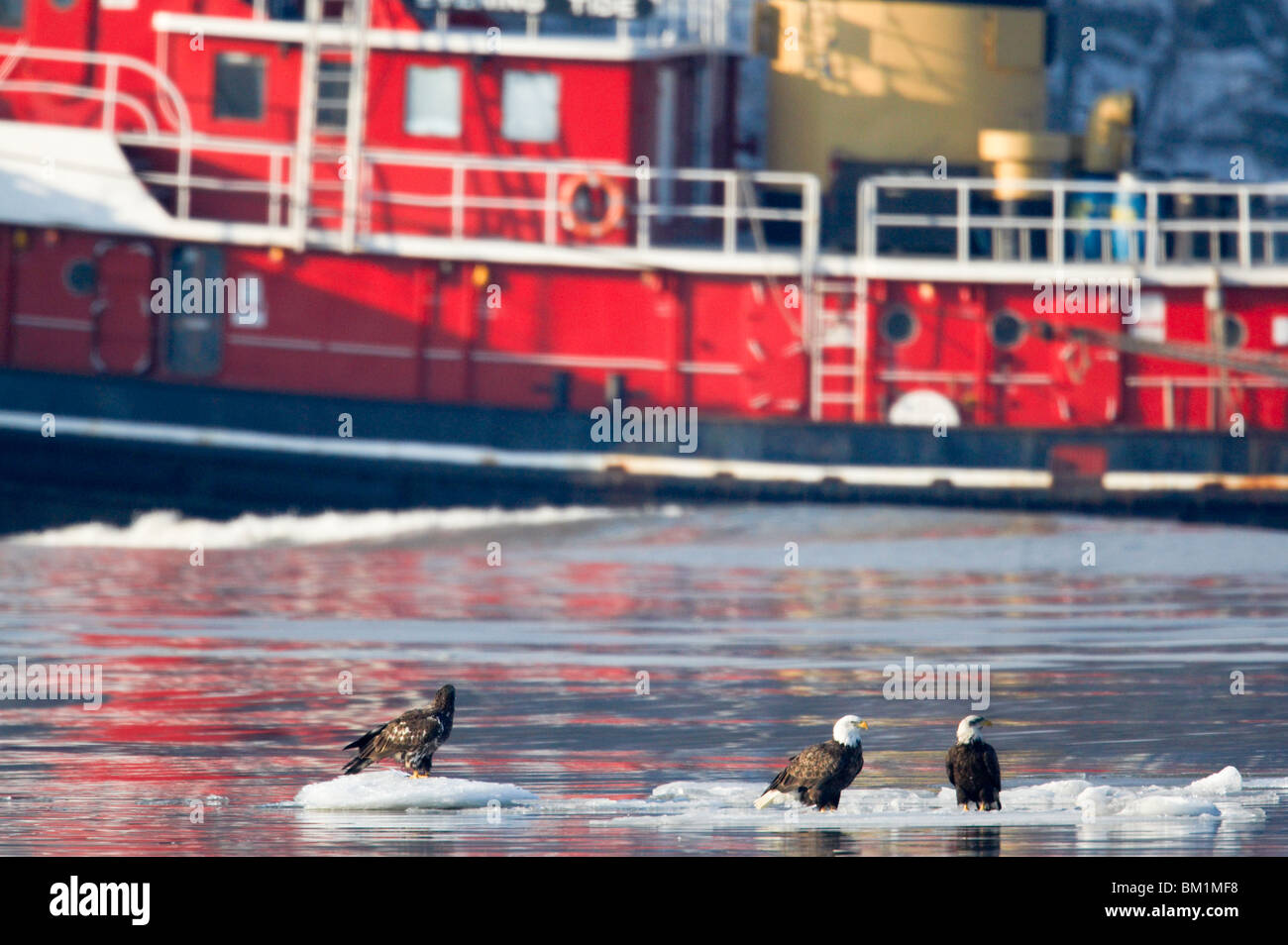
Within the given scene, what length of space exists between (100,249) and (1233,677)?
39.2ft

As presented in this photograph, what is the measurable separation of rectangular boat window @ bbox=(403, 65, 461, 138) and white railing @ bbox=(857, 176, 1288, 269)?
4.10 m

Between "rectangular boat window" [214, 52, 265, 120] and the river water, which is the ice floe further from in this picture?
"rectangular boat window" [214, 52, 265, 120]

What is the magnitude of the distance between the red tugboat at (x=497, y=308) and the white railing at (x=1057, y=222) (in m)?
0.09

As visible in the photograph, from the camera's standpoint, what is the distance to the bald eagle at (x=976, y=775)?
8898mm

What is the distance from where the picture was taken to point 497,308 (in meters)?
19.8

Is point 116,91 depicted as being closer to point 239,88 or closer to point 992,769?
point 239,88

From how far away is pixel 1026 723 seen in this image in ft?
36.6

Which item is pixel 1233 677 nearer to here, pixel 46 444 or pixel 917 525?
pixel 917 525

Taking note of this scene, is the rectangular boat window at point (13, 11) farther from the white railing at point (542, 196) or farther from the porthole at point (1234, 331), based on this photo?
the porthole at point (1234, 331)

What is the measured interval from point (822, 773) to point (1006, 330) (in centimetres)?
1168

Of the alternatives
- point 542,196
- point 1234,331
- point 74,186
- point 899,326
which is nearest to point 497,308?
point 542,196

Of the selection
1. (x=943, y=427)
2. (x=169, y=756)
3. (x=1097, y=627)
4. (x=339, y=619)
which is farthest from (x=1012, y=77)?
(x=169, y=756)

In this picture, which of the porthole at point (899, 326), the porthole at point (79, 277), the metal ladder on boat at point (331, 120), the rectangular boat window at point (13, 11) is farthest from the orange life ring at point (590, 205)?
the rectangular boat window at point (13, 11)

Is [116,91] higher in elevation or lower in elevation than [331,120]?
higher
